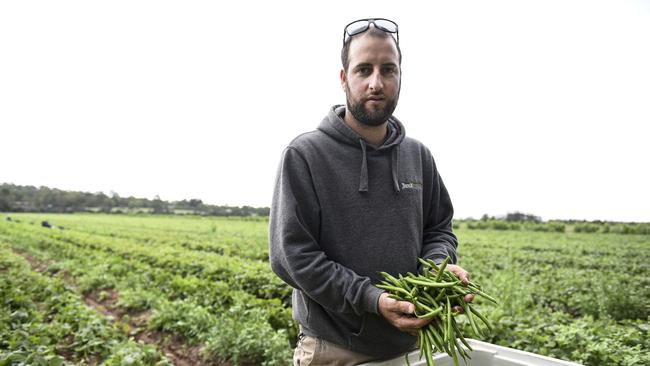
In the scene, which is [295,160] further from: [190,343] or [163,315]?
[163,315]

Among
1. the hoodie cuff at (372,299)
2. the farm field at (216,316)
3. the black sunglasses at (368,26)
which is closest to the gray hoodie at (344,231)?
the hoodie cuff at (372,299)

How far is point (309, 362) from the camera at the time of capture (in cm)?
207

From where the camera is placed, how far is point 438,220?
8.06ft

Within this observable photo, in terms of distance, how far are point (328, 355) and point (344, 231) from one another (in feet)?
1.93

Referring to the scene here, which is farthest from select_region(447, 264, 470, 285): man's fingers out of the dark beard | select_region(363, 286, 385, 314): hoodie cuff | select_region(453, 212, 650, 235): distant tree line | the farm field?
select_region(453, 212, 650, 235): distant tree line

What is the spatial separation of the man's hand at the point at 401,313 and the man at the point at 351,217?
0.05 m

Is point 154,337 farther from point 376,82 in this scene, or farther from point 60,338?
point 376,82

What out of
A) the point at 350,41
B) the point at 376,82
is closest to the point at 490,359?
the point at 376,82

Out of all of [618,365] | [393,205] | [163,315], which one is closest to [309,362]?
[393,205]

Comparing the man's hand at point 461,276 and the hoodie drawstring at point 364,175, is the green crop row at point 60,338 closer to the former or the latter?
the hoodie drawstring at point 364,175

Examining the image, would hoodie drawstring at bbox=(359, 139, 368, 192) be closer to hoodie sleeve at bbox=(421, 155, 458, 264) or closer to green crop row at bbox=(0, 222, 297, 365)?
hoodie sleeve at bbox=(421, 155, 458, 264)

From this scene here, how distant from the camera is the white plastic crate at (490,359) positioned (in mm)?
1998

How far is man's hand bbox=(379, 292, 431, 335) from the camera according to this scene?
170cm

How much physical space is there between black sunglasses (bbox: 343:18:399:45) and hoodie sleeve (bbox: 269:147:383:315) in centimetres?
68
